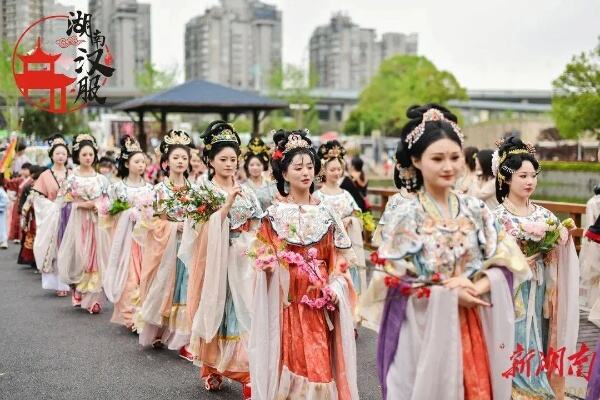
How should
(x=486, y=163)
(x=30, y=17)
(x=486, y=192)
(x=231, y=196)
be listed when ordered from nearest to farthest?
(x=231, y=196) → (x=486, y=192) → (x=486, y=163) → (x=30, y=17)

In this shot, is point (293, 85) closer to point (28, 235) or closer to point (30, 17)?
point (30, 17)

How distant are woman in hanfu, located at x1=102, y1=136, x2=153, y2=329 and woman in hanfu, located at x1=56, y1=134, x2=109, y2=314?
1.13 ft

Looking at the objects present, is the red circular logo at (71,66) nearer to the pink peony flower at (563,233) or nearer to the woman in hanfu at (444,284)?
the pink peony flower at (563,233)

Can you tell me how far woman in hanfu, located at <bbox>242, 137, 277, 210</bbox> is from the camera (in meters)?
9.38

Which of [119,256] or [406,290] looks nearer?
[406,290]

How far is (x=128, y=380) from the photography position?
6.27 meters

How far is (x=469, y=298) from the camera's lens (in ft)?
11.7

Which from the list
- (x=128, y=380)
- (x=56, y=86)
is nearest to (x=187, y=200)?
(x=128, y=380)

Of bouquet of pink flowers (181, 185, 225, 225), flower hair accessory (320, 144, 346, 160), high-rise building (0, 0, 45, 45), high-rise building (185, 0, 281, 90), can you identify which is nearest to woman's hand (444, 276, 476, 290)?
bouquet of pink flowers (181, 185, 225, 225)

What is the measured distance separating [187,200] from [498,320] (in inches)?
131

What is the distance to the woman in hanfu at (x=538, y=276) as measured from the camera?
529 centimetres

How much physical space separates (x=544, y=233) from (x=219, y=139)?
106 inches

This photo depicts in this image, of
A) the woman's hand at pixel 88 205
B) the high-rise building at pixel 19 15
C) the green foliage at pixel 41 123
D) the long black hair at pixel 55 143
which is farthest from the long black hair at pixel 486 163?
the green foliage at pixel 41 123

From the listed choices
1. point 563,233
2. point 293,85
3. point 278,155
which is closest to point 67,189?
point 278,155
